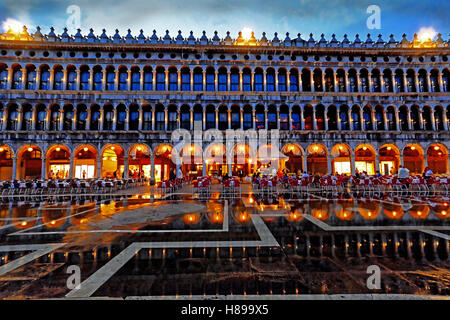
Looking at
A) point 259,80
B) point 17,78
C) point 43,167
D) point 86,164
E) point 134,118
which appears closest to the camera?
point 43,167

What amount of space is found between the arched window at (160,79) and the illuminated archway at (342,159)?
76.9 ft

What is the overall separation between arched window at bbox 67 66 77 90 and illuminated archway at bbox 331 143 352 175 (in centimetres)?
3381

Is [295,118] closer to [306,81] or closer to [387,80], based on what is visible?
[306,81]

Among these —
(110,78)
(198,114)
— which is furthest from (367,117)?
(110,78)

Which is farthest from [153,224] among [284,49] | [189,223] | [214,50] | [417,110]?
[417,110]

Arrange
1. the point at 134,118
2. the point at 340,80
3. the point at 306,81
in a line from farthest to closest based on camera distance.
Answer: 1. the point at 306,81
2. the point at 340,80
3. the point at 134,118

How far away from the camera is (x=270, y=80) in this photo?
26.9m

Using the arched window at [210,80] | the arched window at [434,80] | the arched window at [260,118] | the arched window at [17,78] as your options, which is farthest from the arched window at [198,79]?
the arched window at [434,80]

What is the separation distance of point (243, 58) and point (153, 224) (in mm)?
25255

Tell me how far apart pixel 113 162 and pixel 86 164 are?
9.81 ft

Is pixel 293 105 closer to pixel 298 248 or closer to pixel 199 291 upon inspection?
pixel 298 248

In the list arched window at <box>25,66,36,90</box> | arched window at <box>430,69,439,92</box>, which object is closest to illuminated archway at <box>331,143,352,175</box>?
arched window at <box>430,69,439,92</box>

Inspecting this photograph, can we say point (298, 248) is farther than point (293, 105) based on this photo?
No
